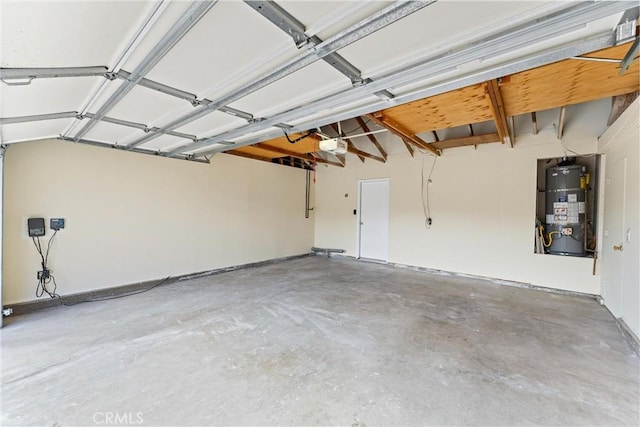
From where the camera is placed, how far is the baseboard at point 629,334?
2.46 metres

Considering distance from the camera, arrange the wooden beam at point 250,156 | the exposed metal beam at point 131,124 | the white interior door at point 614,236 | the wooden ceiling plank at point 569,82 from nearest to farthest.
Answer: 1. the wooden ceiling plank at point 569,82
2. the exposed metal beam at point 131,124
3. the white interior door at point 614,236
4. the wooden beam at point 250,156

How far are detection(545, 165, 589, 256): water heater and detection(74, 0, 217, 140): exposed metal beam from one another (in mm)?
5743

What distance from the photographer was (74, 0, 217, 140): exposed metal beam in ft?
4.03

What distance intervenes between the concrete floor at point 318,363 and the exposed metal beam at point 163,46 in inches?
86.3

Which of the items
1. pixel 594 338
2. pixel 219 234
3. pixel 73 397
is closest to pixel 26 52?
pixel 73 397

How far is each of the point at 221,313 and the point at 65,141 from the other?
10.3 ft

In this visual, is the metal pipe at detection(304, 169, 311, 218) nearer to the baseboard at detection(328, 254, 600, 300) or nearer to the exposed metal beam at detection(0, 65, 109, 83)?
the baseboard at detection(328, 254, 600, 300)

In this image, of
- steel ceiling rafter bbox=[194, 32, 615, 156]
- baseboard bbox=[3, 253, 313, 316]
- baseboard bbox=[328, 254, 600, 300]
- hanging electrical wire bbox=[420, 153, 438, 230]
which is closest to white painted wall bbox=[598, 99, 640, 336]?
baseboard bbox=[328, 254, 600, 300]

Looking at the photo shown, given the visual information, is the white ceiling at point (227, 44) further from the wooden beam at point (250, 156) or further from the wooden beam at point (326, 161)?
the wooden beam at point (326, 161)

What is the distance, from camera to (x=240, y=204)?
5754mm

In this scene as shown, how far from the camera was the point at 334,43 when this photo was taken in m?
1.47

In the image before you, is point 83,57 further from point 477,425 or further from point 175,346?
point 477,425

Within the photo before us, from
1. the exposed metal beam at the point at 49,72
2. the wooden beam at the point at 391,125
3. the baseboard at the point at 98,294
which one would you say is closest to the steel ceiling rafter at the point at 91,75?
the exposed metal beam at the point at 49,72

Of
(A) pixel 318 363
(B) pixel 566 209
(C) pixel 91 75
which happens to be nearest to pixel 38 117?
(C) pixel 91 75
